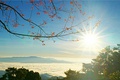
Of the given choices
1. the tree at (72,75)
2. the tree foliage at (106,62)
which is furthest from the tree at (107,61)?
the tree at (72,75)

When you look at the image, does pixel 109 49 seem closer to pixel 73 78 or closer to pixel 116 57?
pixel 116 57

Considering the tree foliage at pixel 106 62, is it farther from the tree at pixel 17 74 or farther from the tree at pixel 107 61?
the tree at pixel 17 74

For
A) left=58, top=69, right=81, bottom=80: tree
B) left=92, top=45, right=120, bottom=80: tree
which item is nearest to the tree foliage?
left=92, top=45, right=120, bottom=80: tree

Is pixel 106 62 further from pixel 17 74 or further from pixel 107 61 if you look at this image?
pixel 17 74

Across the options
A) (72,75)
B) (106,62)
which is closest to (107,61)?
(106,62)

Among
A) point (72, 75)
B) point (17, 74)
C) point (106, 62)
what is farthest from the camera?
point (106, 62)

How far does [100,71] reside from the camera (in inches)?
2290

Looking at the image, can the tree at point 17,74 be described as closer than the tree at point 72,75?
No

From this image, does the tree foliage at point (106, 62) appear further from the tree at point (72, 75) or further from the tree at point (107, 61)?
the tree at point (72, 75)

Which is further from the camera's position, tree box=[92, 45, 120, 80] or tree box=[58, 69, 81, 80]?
tree box=[92, 45, 120, 80]

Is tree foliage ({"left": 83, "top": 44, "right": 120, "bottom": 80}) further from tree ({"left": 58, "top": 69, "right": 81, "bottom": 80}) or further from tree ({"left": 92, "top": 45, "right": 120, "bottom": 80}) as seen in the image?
tree ({"left": 58, "top": 69, "right": 81, "bottom": 80})

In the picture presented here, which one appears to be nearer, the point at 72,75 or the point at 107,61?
the point at 72,75

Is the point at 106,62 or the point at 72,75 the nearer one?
the point at 72,75

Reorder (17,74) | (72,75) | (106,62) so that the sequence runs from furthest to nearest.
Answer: (106,62)
(17,74)
(72,75)
